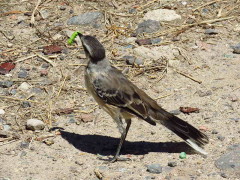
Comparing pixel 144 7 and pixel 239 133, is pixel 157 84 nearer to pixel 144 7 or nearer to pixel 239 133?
pixel 239 133

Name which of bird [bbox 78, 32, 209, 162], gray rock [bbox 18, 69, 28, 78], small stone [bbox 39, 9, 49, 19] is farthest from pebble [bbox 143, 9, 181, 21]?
bird [bbox 78, 32, 209, 162]

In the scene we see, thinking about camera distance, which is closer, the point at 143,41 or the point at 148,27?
the point at 143,41

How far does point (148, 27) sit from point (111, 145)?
11.8 ft

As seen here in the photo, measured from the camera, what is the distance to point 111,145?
829 centimetres

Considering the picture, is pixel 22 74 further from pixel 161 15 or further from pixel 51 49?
pixel 161 15

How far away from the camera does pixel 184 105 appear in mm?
9000

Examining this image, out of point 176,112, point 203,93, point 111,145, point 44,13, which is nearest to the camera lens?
point 111,145

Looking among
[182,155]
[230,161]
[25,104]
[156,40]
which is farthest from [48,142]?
[156,40]

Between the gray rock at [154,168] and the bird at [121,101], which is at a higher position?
the bird at [121,101]

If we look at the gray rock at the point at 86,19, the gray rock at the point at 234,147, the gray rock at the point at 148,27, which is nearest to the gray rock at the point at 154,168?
the gray rock at the point at 234,147

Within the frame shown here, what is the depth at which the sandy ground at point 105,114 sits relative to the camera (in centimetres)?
747

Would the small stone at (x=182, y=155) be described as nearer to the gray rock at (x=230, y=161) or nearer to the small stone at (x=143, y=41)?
the gray rock at (x=230, y=161)

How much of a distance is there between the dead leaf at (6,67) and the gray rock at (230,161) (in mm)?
4434

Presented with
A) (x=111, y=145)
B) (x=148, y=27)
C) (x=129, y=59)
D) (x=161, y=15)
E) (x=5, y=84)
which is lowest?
(x=111, y=145)
